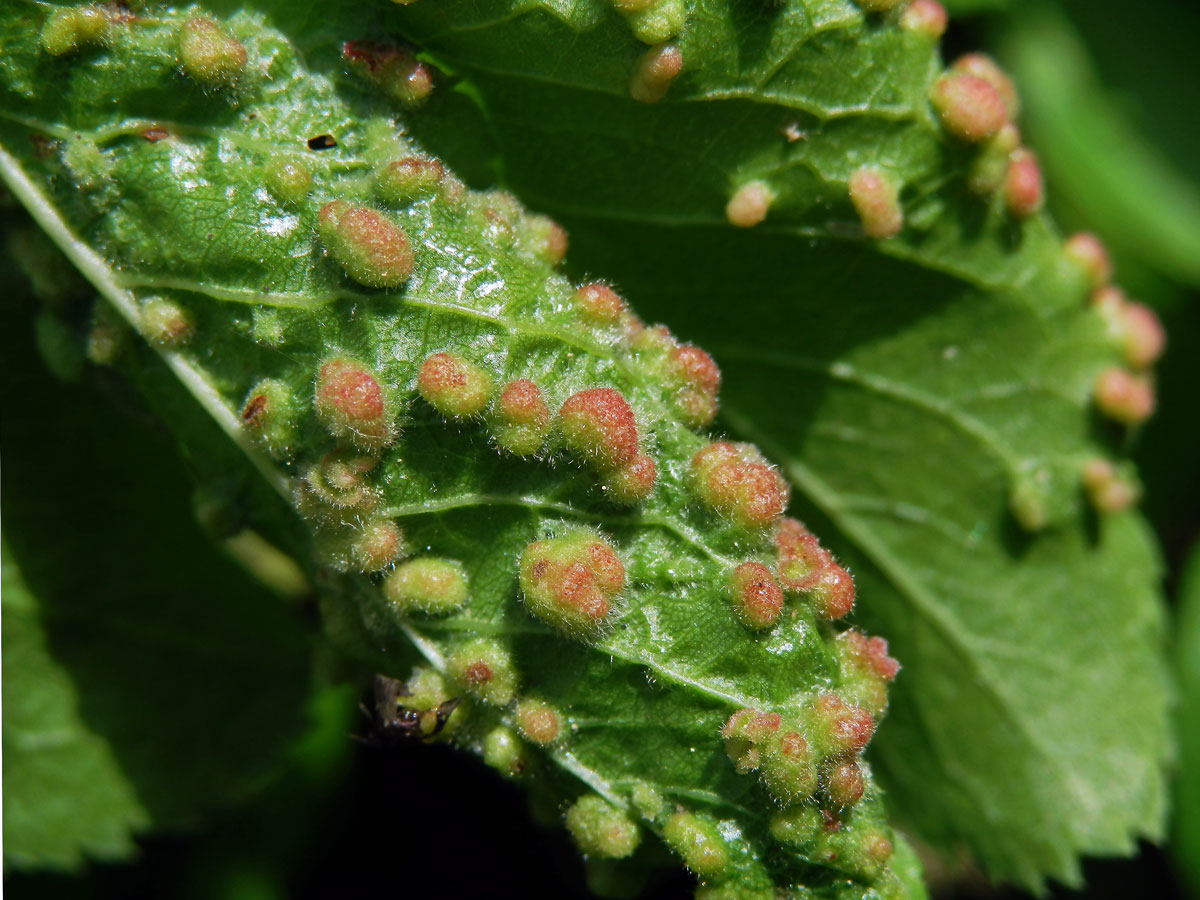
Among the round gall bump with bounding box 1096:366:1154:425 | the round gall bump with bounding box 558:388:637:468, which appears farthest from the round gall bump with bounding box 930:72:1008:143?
the round gall bump with bounding box 558:388:637:468

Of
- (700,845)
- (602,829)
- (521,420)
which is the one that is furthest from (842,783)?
(521,420)

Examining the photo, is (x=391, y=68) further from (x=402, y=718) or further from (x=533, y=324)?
(x=402, y=718)

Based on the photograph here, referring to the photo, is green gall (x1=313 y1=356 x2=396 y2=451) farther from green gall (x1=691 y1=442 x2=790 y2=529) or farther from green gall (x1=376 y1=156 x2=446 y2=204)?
green gall (x1=691 y1=442 x2=790 y2=529)

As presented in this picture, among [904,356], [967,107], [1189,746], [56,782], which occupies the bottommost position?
[56,782]

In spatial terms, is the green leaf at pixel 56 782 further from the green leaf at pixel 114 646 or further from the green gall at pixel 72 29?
the green gall at pixel 72 29

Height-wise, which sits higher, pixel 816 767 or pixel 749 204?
pixel 749 204

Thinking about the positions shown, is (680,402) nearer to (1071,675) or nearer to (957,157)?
(957,157)
